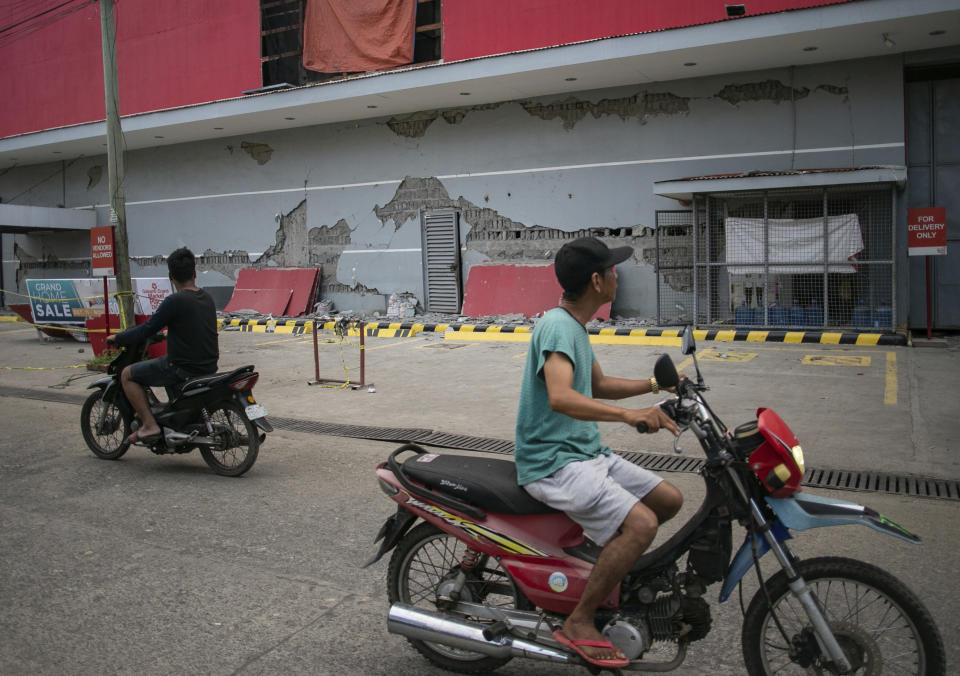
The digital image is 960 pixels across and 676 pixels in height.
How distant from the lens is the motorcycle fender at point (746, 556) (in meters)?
2.87

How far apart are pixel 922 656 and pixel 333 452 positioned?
5337 mm

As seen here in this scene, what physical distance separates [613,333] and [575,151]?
442 cm

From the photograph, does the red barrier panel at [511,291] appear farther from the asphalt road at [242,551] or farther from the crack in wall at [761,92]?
the asphalt road at [242,551]

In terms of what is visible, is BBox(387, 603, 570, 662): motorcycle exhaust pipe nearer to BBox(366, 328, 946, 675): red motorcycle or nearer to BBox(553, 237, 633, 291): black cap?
BBox(366, 328, 946, 675): red motorcycle

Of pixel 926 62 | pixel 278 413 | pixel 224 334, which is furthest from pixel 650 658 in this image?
pixel 224 334

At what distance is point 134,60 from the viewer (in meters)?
21.2

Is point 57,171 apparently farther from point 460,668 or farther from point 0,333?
point 460,668

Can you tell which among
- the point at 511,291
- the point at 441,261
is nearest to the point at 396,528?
the point at 511,291

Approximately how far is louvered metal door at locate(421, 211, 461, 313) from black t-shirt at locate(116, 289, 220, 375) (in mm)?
12132

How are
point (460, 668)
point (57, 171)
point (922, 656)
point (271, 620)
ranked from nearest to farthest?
1. point (922, 656)
2. point (460, 668)
3. point (271, 620)
4. point (57, 171)

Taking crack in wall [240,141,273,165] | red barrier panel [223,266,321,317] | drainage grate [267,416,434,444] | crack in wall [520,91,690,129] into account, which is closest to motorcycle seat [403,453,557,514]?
drainage grate [267,416,434,444]

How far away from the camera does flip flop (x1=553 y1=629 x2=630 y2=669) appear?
2.91m

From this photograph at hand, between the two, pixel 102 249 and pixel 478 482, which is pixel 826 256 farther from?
pixel 478 482

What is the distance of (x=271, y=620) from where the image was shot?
12.8 feet
